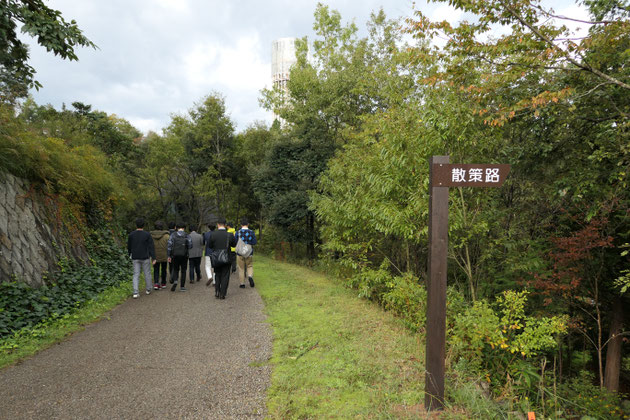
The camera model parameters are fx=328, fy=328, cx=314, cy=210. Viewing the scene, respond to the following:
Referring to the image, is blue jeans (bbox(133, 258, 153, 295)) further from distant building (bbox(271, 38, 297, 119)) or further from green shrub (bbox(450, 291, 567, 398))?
distant building (bbox(271, 38, 297, 119))

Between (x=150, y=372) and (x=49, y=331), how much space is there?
236 cm

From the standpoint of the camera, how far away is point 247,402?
3332mm

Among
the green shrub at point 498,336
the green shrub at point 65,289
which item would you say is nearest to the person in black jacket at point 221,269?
the green shrub at point 65,289

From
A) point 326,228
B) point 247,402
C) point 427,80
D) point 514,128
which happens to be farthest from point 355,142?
point 247,402

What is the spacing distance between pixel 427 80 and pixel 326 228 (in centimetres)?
528

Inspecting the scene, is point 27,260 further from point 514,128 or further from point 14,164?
point 514,128

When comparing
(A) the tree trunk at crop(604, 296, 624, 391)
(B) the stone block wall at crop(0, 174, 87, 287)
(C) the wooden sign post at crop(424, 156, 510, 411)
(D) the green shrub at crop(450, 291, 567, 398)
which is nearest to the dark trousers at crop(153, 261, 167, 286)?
(B) the stone block wall at crop(0, 174, 87, 287)

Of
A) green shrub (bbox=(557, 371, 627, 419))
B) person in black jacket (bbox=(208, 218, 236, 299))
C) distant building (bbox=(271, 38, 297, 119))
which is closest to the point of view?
green shrub (bbox=(557, 371, 627, 419))

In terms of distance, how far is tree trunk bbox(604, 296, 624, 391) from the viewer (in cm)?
741

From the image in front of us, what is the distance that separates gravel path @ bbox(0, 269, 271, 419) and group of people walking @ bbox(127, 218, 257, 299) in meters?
1.43

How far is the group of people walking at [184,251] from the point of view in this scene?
24.8ft

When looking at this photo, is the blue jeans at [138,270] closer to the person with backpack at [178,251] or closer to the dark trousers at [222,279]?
the person with backpack at [178,251]

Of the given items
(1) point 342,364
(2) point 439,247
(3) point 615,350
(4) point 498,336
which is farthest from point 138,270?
(3) point 615,350

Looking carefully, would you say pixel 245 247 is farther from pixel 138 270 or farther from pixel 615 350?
pixel 615 350
